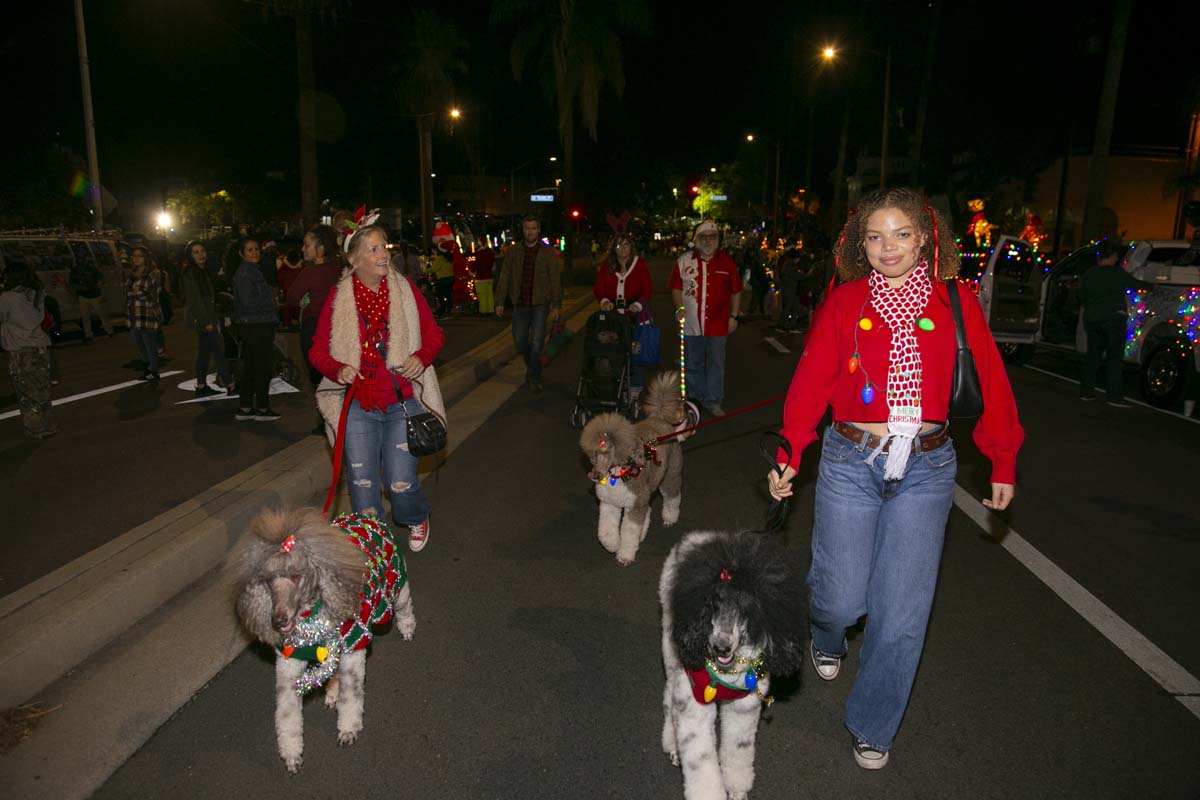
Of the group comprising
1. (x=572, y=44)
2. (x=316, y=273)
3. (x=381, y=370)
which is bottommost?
(x=381, y=370)

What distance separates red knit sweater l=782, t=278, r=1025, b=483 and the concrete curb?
361cm

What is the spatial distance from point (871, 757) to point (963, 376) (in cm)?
161

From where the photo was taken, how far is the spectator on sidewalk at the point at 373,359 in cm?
470

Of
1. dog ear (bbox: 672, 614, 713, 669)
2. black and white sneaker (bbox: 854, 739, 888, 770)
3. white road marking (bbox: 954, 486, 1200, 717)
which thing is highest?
dog ear (bbox: 672, 614, 713, 669)

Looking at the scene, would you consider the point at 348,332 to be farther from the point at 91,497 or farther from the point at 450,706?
the point at 91,497

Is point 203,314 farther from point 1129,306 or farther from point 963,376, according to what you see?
point 1129,306

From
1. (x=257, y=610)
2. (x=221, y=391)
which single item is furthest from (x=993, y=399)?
(x=221, y=391)

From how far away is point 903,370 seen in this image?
3076 millimetres

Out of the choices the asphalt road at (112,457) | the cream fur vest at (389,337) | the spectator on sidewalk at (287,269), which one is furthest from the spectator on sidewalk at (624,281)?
the spectator on sidewalk at (287,269)

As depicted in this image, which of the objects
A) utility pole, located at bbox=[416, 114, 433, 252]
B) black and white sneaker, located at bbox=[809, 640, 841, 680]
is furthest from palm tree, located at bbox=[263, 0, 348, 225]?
black and white sneaker, located at bbox=[809, 640, 841, 680]

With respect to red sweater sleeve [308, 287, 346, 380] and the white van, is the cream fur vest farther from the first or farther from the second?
the white van

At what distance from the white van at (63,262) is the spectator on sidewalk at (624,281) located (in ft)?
40.0

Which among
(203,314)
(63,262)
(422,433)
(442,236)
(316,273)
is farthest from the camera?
(442,236)

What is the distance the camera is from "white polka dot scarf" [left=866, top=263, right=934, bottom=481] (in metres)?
3.06
